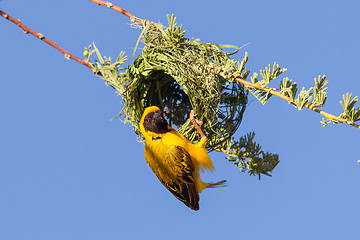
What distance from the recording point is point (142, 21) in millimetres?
3473

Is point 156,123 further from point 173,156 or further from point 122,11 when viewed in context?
point 122,11

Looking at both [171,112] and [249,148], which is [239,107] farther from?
[171,112]

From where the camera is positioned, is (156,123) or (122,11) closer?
(122,11)

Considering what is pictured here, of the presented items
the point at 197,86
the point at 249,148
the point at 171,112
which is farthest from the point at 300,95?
the point at 171,112

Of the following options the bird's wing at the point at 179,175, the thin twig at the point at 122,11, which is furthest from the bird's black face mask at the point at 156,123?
the thin twig at the point at 122,11

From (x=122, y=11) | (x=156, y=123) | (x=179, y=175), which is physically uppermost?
(x=122, y=11)

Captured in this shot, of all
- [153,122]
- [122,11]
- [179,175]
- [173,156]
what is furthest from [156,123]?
[122,11]

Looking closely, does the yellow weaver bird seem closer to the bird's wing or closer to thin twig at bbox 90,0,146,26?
the bird's wing

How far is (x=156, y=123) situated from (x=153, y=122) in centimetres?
2

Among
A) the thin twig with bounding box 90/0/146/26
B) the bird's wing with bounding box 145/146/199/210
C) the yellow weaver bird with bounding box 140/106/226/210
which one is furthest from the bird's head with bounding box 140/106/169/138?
the thin twig with bounding box 90/0/146/26

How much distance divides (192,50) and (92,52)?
739mm

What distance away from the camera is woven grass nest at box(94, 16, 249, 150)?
10.8 feet

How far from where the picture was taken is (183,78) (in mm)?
3273

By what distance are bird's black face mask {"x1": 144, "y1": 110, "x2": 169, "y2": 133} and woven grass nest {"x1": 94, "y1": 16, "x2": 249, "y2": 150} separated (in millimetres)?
155
